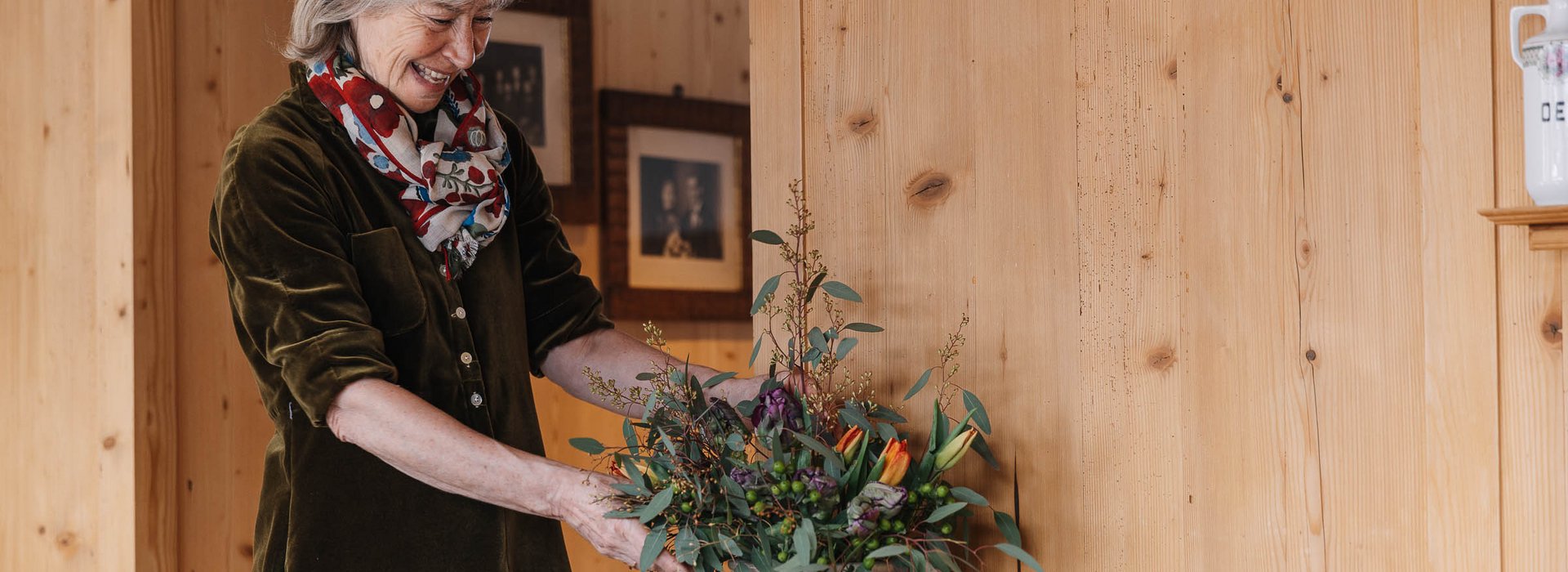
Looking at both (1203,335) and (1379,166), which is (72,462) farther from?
(1379,166)

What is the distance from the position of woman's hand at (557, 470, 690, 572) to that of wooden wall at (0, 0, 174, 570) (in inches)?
53.4

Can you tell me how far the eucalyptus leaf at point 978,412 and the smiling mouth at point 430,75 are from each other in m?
0.72

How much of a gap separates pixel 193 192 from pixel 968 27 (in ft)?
5.46

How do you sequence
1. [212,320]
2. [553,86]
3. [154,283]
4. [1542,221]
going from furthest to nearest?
[553,86] → [212,320] → [154,283] → [1542,221]

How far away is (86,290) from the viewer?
2316mm

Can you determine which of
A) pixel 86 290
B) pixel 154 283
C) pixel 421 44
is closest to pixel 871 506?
pixel 421 44

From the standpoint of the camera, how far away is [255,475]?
96.6 inches

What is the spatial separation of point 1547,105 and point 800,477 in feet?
2.08

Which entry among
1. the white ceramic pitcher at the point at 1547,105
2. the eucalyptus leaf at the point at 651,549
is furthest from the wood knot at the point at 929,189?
the white ceramic pitcher at the point at 1547,105

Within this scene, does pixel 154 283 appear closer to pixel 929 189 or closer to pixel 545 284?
pixel 545 284

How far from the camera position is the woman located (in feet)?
4.32

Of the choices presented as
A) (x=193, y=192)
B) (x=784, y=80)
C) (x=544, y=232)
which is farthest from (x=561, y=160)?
(x=784, y=80)

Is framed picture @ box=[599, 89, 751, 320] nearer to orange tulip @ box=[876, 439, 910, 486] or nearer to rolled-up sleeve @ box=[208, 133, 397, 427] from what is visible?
rolled-up sleeve @ box=[208, 133, 397, 427]

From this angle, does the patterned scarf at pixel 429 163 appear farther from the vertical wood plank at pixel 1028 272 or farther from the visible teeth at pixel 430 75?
the vertical wood plank at pixel 1028 272
